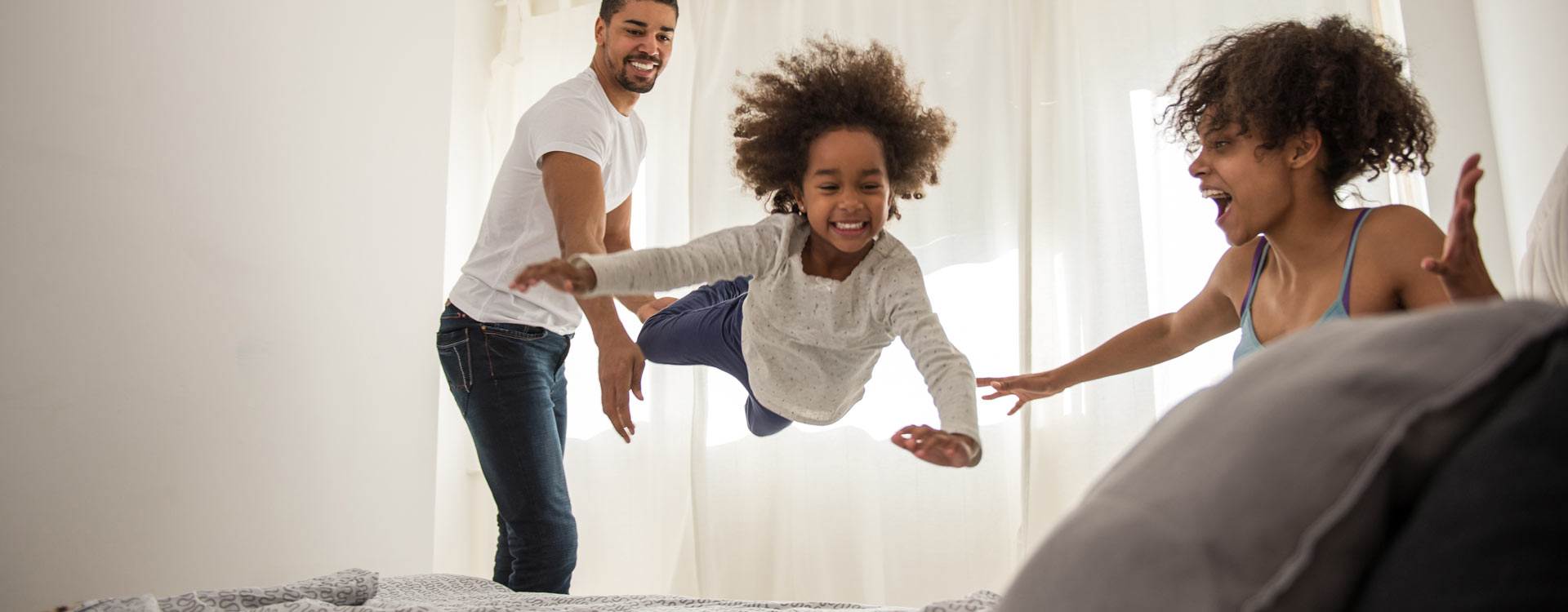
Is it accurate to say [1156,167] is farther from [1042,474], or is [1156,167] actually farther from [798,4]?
[798,4]

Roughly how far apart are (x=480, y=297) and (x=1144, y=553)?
1603 mm

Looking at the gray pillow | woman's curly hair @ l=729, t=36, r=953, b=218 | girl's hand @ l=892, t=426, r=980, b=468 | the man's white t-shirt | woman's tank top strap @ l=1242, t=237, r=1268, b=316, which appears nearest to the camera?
the gray pillow

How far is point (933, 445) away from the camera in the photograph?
115 centimetres

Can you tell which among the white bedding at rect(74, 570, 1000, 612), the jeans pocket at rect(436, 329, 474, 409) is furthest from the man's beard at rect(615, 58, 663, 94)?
the white bedding at rect(74, 570, 1000, 612)

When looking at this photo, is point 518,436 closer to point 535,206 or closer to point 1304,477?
point 535,206

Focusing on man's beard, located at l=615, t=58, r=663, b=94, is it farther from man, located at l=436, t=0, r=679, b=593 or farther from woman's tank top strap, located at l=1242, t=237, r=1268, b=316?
woman's tank top strap, located at l=1242, t=237, r=1268, b=316

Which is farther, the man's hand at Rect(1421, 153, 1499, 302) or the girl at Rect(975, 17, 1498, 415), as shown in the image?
the girl at Rect(975, 17, 1498, 415)

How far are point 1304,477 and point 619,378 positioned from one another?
4.23 feet

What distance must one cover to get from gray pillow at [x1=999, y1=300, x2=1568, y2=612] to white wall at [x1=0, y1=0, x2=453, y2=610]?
6.49 feet

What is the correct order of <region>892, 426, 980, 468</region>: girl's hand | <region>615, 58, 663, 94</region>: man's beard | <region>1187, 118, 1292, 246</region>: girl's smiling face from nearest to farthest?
<region>892, 426, 980, 468</region>: girl's hand, <region>1187, 118, 1292, 246</region>: girl's smiling face, <region>615, 58, 663, 94</region>: man's beard

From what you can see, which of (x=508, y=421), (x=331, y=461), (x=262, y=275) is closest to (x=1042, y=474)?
(x=508, y=421)

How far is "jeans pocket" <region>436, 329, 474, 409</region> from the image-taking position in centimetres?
176

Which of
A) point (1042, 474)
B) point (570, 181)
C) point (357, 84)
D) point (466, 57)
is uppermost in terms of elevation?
point (466, 57)

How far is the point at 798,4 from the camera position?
3137mm
